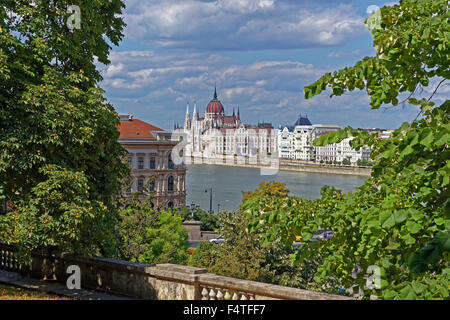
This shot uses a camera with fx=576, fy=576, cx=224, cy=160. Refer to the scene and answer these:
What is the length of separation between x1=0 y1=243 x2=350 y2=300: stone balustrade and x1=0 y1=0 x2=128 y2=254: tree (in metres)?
0.53

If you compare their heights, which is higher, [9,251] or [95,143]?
[95,143]

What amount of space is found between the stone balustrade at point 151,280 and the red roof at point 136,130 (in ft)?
190

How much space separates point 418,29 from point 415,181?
48.4 inches

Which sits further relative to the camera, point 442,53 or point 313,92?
point 313,92

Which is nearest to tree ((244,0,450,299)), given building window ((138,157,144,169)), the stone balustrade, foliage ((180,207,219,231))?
the stone balustrade

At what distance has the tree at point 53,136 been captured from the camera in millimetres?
8492

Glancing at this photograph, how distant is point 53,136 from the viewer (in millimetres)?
8703

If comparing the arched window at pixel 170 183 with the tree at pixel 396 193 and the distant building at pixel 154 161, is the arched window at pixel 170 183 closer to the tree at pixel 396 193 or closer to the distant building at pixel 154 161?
the distant building at pixel 154 161

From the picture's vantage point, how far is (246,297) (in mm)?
7711

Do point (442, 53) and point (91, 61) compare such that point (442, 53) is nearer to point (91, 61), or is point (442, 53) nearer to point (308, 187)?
point (91, 61)

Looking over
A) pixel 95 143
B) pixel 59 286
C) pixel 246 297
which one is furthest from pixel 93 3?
pixel 246 297

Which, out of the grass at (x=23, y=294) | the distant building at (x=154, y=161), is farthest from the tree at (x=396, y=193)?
the distant building at (x=154, y=161)

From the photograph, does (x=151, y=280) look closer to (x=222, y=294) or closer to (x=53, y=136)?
(x=222, y=294)

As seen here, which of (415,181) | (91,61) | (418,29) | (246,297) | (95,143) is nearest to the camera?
(415,181)
